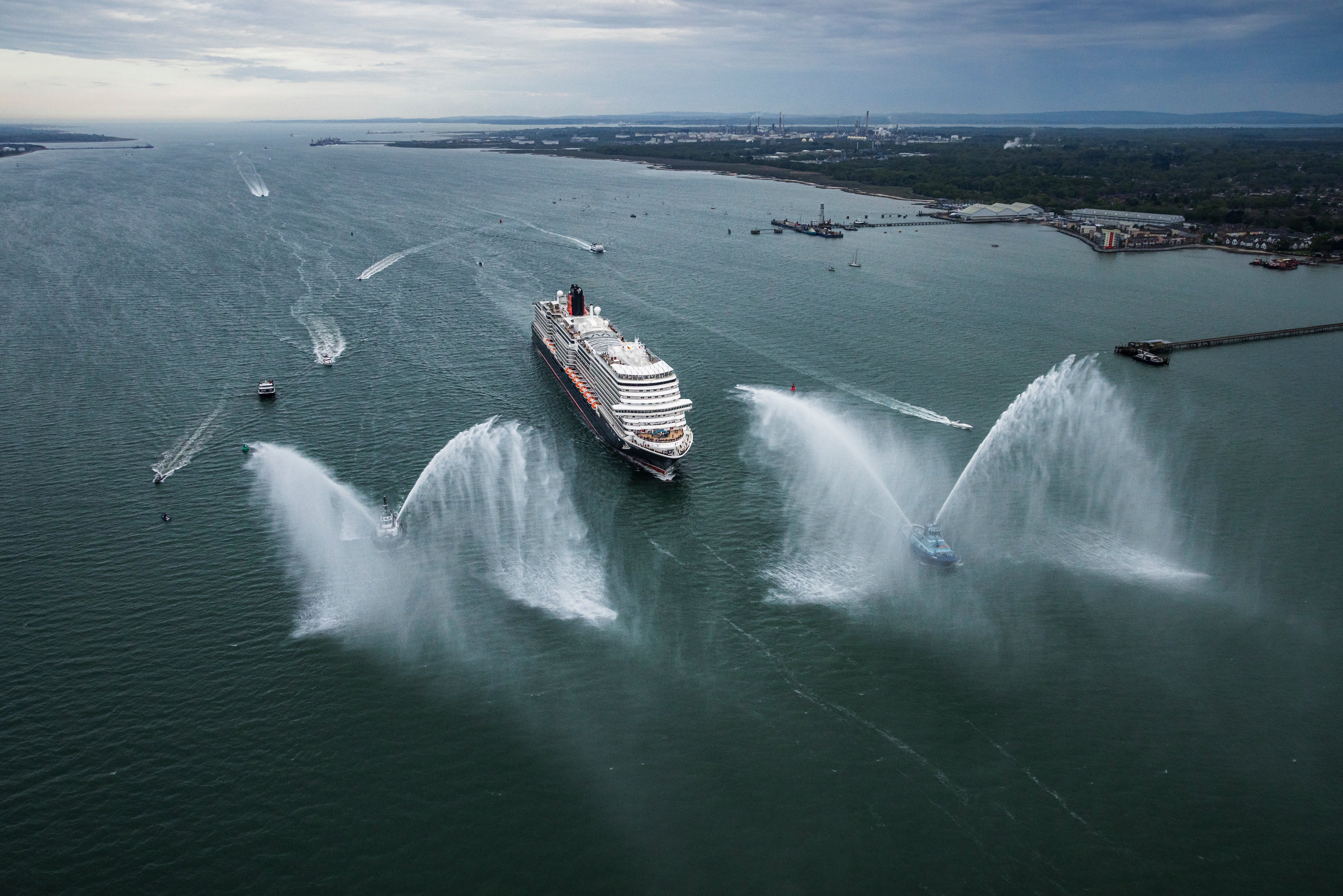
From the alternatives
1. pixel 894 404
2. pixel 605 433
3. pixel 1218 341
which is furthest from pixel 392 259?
pixel 1218 341

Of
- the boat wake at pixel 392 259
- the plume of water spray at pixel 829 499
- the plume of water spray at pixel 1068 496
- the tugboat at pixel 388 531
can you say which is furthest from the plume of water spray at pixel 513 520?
the boat wake at pixel 392 259

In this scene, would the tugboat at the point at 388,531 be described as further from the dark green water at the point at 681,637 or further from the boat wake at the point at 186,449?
the boat wake at the point at 186,449

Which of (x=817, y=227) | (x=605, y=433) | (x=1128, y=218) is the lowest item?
(x=605, y=433)

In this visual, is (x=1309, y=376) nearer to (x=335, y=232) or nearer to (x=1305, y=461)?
(x=1305, y=461)

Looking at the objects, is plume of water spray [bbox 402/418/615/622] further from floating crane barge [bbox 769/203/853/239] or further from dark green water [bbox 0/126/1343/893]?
floating crane barge [bbox 769/203/853/239]

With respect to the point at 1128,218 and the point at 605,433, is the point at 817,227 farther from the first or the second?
the point at 605,433

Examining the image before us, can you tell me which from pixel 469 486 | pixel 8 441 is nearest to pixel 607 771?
pixel 469 486
